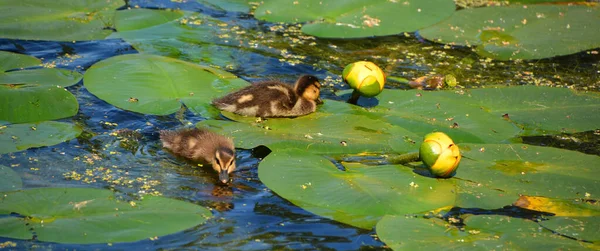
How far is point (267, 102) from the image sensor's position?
21.4ft

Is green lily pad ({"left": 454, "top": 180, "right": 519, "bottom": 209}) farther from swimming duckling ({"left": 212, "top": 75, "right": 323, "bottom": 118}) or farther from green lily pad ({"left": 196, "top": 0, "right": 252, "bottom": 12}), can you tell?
green lily pad ({"left": 196, "top": 0, "right": 252, "bottom": 12})

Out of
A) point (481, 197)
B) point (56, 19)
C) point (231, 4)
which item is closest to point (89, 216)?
point (481, 197)

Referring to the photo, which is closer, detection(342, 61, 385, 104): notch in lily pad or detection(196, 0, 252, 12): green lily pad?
detection(342, 61, 385, 104): notch in lily pad

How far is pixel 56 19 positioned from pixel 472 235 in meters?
5.22

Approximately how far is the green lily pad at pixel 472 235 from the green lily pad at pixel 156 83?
233 centimetres

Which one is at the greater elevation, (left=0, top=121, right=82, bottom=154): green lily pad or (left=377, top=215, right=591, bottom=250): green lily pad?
(left=377, top=215, right=591, bottom=250): green lily pad

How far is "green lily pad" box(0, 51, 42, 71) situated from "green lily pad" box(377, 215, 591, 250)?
12.8ft

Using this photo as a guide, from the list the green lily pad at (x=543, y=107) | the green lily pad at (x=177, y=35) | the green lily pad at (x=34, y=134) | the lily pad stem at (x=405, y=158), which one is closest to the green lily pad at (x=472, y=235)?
the lily pad stem at (x=405, y=158)


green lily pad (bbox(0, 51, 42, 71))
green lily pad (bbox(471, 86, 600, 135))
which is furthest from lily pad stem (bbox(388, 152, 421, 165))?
green lily pad (bbox(0, 51, 42, 71))

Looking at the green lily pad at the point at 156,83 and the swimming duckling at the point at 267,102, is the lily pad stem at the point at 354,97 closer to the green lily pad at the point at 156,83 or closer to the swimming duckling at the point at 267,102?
the swimming duckling at the point at 267,102

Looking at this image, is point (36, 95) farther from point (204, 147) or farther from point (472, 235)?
point (472, 235)

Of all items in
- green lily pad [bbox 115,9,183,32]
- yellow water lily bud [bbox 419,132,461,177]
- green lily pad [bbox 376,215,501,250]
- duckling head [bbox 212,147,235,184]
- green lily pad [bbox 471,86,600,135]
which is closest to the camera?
green lily pad [bbox 376,215,501,250]

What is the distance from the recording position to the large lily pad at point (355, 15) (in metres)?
8.60

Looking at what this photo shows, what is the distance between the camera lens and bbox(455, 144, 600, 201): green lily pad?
5.42m
